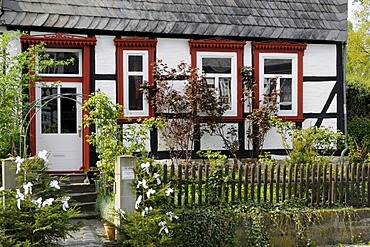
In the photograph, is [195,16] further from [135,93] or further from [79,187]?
[79,187]

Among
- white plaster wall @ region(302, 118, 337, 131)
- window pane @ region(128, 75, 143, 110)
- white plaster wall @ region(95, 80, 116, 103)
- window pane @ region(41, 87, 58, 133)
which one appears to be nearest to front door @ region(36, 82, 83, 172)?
window pane @ region(41, 87, 58, 133)

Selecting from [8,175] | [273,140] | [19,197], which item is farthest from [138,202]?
[273,140]

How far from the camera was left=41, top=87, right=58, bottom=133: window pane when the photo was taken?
38.8 feet

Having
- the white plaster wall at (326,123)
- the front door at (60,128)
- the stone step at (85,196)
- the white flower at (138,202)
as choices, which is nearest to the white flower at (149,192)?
the white flower at (138,202)

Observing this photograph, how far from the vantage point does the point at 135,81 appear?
1229 cm

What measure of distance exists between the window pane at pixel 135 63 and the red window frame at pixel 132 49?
186mm

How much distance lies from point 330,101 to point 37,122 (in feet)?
23.3

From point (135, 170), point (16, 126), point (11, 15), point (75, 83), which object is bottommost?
point (135, 170)

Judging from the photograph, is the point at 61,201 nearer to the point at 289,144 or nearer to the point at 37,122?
the point at 37,122

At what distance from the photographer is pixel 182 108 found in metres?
12.1

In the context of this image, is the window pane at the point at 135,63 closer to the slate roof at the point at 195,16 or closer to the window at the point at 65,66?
the slate roof at the point at 195,16

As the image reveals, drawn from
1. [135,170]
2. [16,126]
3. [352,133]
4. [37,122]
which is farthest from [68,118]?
[352,133]

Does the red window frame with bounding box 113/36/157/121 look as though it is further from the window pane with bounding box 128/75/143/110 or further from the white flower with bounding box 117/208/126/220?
the white flower with bounding box 117/208/126/220

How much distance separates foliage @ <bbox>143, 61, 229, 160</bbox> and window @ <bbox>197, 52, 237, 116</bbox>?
1.34ft
